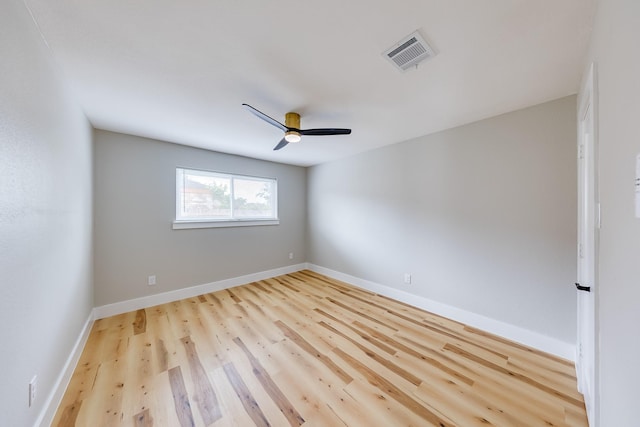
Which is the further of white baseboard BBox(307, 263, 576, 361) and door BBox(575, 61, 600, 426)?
white baseboard BBox(307, 263, 576, 361)

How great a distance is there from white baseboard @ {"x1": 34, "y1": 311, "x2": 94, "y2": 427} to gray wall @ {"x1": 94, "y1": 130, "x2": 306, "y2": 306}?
803 millimetres

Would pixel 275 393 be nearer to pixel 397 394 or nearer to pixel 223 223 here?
pixel 397 394

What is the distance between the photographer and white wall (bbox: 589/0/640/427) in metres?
0.64

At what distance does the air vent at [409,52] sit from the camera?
1310mm

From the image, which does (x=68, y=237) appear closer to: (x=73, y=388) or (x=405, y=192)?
(x=73, y=388)

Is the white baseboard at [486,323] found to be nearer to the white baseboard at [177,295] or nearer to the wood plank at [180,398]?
the white baseboard at [177,295]

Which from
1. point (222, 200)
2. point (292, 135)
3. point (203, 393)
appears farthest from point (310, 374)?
point (222, 200)

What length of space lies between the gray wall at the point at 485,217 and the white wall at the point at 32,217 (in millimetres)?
3363

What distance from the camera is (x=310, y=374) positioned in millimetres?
1758

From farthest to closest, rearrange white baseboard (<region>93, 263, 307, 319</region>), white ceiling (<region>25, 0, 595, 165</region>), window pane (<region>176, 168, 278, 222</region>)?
window pane (<region>176, 168, 278, 222</region>)
white baseboard (<region>93, 263, 307, 319</region>)
white ceiling (<region>25, 0, 595, 165</region>)

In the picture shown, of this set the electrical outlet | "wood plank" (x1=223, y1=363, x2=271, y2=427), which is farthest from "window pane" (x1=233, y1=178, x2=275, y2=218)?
the electrical outlet

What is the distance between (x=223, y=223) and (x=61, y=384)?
2.41 m

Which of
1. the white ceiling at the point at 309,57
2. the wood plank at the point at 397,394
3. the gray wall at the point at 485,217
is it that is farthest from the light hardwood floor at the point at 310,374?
the white ceiling at the point at 309,57

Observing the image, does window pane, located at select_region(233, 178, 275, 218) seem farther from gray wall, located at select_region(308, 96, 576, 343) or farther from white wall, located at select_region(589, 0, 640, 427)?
white wall, located at select_region(589, 0, 640, 427)
